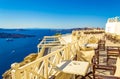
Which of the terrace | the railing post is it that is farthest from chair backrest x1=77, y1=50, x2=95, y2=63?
the railing post

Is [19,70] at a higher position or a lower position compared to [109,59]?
higher

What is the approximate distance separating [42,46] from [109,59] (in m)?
7.82

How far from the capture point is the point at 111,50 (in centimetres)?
801

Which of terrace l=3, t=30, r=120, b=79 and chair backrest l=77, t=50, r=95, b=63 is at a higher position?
terrace l=3, t=30, r=120, b=79

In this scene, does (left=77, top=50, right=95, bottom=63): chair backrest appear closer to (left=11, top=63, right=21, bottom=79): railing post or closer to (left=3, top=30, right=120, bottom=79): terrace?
(left=3, top=30, right=120, bottom=79): terrace

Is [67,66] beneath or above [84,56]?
above

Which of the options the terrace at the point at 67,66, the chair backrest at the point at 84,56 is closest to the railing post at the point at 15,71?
the terrace at the point at 67,66

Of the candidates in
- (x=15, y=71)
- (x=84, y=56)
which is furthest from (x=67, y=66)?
(x=84, y=56)

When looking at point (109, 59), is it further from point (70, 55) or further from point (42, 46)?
point (42, 46)

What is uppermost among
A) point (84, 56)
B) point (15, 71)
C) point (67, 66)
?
point (15, 71)

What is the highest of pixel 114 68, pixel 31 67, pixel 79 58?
pixel 31 67

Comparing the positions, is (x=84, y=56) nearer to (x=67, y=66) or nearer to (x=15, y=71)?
(x=67, y=66)

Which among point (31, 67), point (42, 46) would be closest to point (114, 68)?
point (31, 67)

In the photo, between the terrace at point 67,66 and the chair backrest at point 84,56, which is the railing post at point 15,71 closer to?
the terrace at point 67,66
